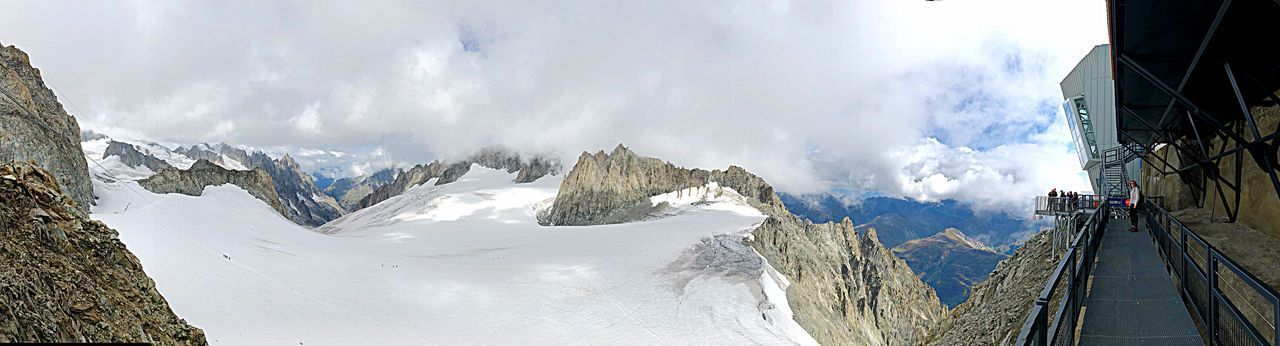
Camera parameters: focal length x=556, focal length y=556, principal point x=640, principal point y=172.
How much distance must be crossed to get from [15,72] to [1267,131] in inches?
1983

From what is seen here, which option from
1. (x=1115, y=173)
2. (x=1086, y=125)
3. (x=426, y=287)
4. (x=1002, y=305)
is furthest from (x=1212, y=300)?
(x=1086, y=125)

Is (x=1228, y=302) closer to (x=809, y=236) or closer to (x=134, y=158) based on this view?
(x=809, y=236)

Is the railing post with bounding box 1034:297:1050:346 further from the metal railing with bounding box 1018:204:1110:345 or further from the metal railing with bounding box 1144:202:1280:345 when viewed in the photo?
the metal railing with bounding box 1144:202:1280:345

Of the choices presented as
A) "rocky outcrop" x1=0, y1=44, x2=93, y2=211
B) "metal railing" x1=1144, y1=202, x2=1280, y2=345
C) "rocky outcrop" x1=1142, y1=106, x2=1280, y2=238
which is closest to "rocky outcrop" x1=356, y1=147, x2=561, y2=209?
"rocky outcrop" x1=0, y1=44, x2=93, y2=211

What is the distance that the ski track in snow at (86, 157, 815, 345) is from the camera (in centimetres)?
1622

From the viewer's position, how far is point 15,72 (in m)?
30.2

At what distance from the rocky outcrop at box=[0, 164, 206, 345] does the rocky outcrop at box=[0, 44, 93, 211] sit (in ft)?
80.2

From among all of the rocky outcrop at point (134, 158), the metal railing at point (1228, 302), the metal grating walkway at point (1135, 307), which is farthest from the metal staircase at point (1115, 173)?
the rocky outcrop at point (134, 158)

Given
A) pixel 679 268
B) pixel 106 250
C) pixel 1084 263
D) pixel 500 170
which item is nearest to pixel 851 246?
pixel 679 268

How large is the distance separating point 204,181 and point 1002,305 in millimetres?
79644

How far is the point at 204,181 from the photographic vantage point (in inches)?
2571

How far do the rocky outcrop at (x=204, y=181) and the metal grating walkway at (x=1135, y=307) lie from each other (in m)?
70.1

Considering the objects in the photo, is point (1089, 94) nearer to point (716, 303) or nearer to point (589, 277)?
point (716, 303)

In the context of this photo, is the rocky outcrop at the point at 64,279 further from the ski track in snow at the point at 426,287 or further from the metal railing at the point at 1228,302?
the metal railing at the point at 1228,302
